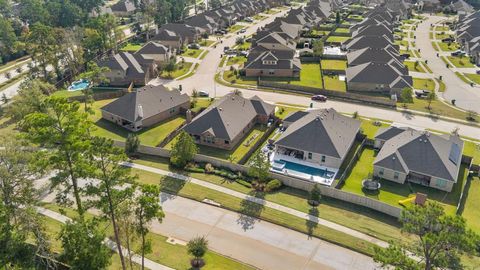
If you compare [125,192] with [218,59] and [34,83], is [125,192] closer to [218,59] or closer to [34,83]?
[34,83]

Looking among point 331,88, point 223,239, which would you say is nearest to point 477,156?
point 331,88

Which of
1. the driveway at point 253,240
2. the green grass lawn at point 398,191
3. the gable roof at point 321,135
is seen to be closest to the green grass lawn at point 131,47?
the gable roof at point 321,135

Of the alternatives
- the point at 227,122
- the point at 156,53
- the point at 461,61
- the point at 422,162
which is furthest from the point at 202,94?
the point at 461,61

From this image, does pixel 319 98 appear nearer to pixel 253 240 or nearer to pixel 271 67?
pixel 271 67

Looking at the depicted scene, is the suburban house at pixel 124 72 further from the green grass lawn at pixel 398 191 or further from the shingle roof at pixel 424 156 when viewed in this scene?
the shingle roof at pixel 424 156

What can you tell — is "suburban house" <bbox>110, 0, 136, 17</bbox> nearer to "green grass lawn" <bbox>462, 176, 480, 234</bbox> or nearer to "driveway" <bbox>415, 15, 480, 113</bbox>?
"driveway" <bbox>415, 15, 480, 113</bbox>

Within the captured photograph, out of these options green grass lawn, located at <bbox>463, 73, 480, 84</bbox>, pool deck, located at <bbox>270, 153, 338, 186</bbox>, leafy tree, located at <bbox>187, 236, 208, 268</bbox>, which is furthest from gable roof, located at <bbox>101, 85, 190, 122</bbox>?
green grass lawn, located at <bbox>463, 73, 480, 84</bbox>
